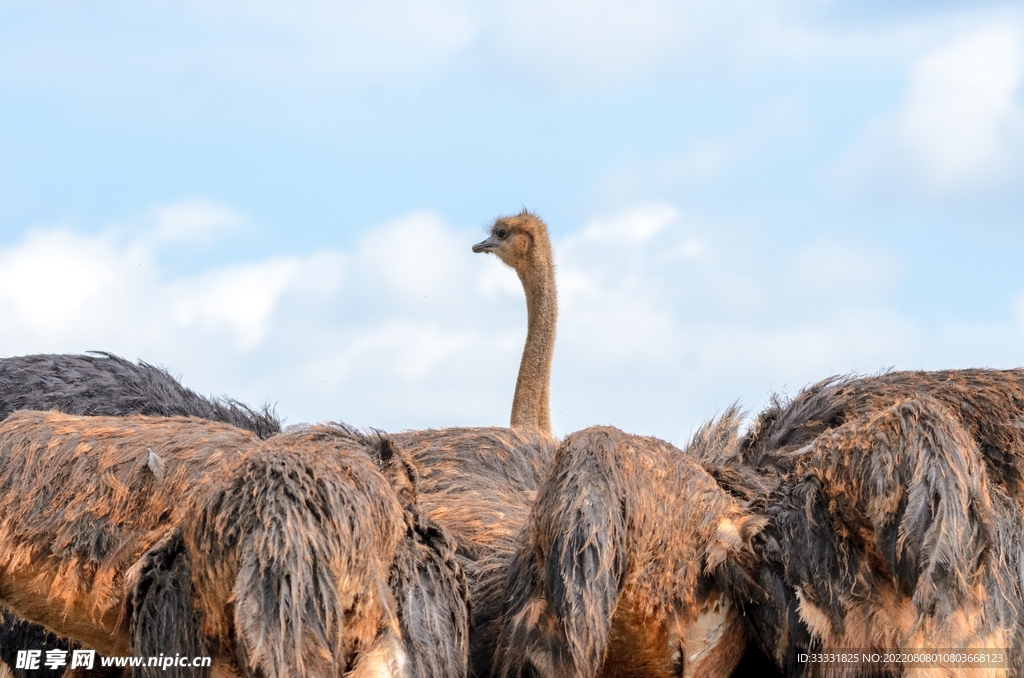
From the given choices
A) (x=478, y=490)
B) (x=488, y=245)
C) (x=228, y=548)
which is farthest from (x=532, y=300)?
(x=228, y=548)

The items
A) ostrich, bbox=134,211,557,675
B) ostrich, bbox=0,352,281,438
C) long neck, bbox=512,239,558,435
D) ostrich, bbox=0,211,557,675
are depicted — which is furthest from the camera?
long neck, bbox=512,239,558,435

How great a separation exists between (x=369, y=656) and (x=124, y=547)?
78 centimetres

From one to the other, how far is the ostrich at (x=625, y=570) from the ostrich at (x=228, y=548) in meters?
0.19

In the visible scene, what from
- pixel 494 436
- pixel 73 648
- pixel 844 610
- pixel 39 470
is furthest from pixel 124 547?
pixel 844 610

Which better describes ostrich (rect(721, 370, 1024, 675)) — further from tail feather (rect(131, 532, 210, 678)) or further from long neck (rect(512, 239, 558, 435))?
long neck (rect(512, 239, 558, 435))

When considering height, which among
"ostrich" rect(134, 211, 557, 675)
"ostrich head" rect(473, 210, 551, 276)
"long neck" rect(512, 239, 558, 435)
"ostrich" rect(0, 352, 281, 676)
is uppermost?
"ostrich head" rect(473, 210, 551, 276)

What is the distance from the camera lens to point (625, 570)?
313cm

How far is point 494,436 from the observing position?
4.44 metres

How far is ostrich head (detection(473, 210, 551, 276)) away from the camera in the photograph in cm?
1005

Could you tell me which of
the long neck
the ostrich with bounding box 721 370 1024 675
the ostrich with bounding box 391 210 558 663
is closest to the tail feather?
the ostrich with bounding box 391 210 558 663

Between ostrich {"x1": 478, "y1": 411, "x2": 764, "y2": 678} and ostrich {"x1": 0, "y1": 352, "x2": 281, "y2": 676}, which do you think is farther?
ostrich {"x1": 0, "y1": 352, "x2": 281, "y2": 676}

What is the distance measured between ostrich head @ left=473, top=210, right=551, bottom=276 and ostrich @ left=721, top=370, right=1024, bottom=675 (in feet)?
21.4

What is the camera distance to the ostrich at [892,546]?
3014mm

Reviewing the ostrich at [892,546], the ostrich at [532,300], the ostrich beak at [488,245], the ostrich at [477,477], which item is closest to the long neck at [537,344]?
the ostrich at [532,300]
